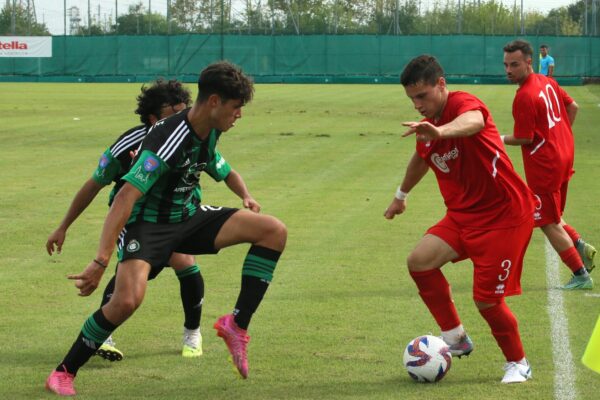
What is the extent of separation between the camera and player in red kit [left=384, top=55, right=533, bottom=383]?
631cm

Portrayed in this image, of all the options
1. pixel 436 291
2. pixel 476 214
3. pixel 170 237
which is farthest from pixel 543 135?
pixel 170 237

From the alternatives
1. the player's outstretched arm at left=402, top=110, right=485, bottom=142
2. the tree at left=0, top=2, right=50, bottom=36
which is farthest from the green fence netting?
the player's outstretched arm at left=402, top=110, right=485, bottom=142

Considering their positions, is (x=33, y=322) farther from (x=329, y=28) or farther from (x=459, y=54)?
(x=329, y=28)

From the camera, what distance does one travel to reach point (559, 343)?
7.38 metres

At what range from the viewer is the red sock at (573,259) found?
9242mm

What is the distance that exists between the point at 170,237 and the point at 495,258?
1.76 meters

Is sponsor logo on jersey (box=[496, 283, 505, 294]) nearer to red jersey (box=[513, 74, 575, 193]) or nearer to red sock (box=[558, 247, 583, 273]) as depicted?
red jersey (box=[513, 74, 575, 193])

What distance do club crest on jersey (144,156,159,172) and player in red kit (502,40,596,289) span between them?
387 cm

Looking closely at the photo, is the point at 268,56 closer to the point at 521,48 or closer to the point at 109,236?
the point at 521,48

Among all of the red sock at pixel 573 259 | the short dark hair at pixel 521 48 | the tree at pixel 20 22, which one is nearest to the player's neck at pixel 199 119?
the short dark hair at pixel 521 48

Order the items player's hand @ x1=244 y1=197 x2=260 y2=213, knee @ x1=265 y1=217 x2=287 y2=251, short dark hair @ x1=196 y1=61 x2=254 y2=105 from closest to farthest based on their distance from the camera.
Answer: short dark hair @ x1=196 y1=61 x2=254 y2=105, knee @ x1=265 y1=217 x2=287 y2=251, player's hand @ x1=244 y1=197 x2=260 y2=213

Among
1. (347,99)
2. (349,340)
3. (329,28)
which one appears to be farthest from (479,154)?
(329,28)

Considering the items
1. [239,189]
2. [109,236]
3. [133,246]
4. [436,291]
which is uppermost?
[239,189]

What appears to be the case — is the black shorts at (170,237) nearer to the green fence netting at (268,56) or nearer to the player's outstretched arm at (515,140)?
the player's outstretched arm at (515,140)
